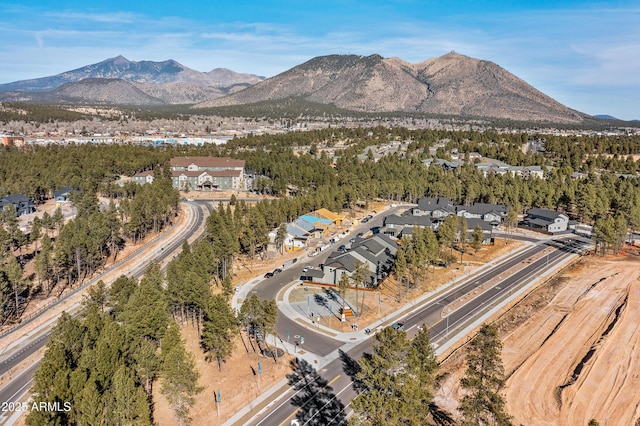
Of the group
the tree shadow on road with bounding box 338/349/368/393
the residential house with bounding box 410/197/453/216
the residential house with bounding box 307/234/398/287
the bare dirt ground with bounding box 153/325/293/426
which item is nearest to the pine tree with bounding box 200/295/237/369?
the bare dirt ground with bounding box 153/325/293/426

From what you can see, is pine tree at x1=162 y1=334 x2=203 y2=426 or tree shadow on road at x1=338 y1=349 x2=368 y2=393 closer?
pine tree at x1=162 y1=334 x2=203 y2=426

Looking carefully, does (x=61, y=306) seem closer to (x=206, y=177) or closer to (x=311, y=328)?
(x=311, y=328)

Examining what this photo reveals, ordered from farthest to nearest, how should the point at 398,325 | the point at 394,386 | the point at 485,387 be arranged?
the point at 398,325
the point at 485,387
the point at 394,386

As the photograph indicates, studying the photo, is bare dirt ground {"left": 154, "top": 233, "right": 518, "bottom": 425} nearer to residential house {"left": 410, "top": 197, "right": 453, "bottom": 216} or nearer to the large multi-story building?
residential house {"left": 410, "top": 197, "right": 453, "bottom": 216}

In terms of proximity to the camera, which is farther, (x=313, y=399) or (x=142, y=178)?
(x=142, y=178)

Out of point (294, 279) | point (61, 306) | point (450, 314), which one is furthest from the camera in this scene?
point (294, 279)

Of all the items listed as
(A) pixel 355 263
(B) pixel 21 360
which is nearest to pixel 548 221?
(A) pixel 355 263
